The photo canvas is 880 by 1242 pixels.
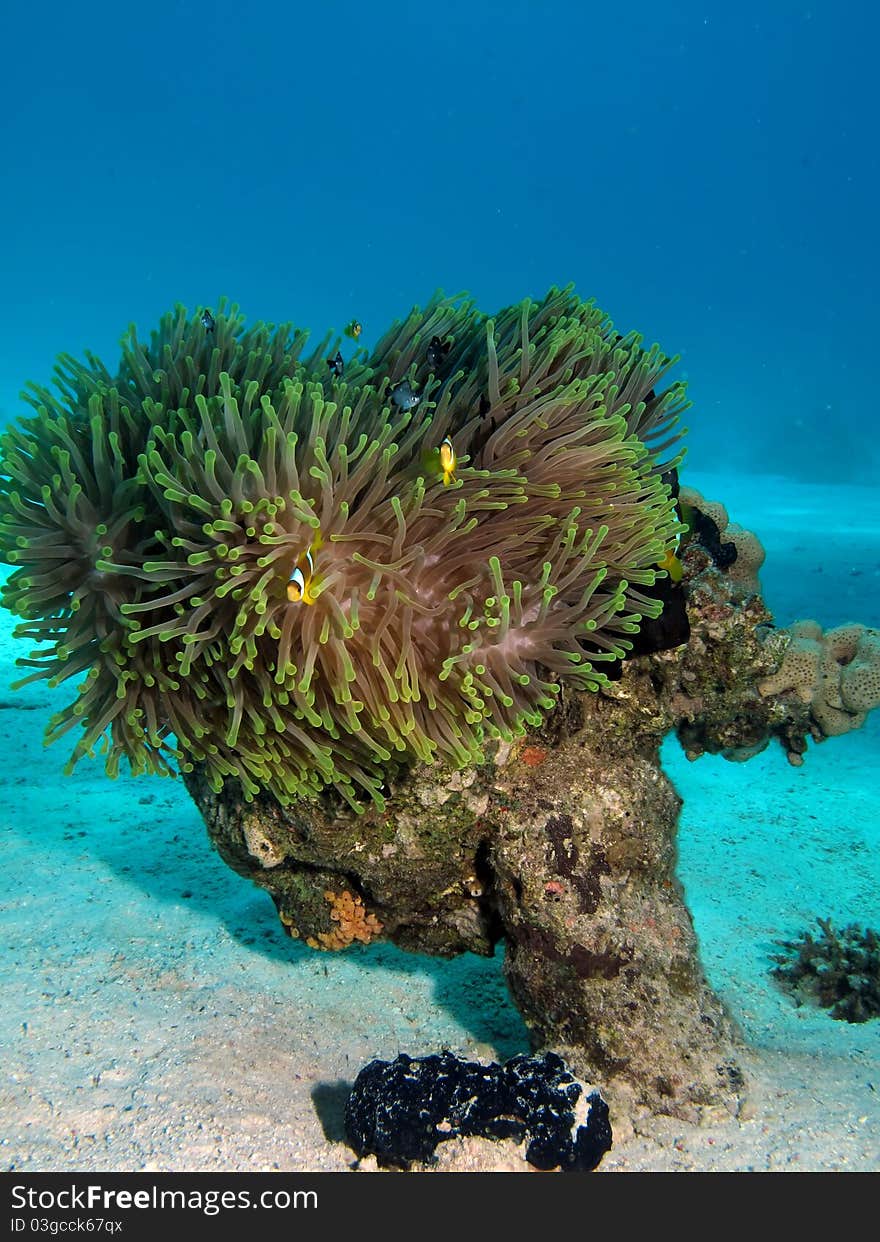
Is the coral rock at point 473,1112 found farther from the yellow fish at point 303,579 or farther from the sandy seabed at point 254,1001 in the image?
the yellow fish at point 303,579

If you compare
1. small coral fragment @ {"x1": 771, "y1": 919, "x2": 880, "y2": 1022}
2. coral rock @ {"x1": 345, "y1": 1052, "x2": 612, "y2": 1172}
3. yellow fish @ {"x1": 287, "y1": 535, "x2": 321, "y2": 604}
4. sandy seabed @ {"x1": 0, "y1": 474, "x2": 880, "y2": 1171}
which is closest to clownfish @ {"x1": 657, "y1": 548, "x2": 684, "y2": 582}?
yellow fish @ {"x1": 287, "y1": 535, "x2": 321, "y2": 604}

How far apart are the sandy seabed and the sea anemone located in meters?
A: 1.23

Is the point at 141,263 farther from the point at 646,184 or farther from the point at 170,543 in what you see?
the point at 170,543

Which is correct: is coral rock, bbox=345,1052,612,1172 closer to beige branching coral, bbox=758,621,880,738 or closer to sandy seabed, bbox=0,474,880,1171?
sandy seabed, bbox=0,474,880,1171

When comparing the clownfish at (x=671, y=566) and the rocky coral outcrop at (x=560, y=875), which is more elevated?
the clownfish at (x=671, y=566)

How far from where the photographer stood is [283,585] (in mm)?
2566

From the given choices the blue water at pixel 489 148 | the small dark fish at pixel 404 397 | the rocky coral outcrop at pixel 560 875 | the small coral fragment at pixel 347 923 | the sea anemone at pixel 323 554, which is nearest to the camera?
the sea anemone at pixel 323 554

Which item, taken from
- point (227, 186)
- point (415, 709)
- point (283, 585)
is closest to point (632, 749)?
point (415, 709)

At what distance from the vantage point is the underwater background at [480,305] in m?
3.30

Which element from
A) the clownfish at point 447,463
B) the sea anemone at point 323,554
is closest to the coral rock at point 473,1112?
the sea anemone at point 323,554

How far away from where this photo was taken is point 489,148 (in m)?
123

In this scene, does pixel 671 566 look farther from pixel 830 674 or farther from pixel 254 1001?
pixel 254 1001

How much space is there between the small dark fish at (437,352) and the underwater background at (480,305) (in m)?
3.14
